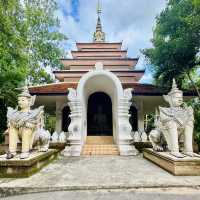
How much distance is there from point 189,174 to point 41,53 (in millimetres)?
17467

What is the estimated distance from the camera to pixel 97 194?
10.7 ft

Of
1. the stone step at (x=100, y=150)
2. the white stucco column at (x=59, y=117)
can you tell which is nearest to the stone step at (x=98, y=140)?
the stone step at (x=100, y=150)

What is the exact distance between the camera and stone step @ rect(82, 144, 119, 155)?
8.27 m

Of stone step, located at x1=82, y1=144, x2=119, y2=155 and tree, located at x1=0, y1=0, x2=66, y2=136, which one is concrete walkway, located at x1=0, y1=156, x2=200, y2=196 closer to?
stone step, located at x1=82, y1=144, x2=119, y2=155

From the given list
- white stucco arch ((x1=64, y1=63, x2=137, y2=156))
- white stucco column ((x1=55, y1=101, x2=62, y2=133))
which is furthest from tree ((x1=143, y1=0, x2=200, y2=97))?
white stucco column ((x1=55, y1=101, x2=62, y2=133))

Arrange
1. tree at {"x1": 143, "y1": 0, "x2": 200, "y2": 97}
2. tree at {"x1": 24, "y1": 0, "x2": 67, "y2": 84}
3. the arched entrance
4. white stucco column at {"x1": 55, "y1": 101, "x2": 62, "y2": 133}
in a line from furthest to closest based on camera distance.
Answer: tree at {"x1": 24, "y1": 0, "x2": 67, "y2": 84}, white stucco column at {"x1": 55, "y1": 101, "x2": 62, "y2": 133}, the arched entrance, tree at {"x1": 143, "y1": 0, "x2": 200, "y2": 97}

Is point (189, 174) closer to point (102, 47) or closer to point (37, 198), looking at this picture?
point (37, 198)

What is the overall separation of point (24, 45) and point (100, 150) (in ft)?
28.5

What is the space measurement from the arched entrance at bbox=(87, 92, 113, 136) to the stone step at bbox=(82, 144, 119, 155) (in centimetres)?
258

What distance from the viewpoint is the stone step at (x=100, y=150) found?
827 centimetres

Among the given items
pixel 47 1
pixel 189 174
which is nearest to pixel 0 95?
pixel 189 174

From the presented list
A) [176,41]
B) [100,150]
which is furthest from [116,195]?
[176,41]

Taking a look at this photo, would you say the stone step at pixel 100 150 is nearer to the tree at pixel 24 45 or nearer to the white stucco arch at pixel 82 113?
the white stucco arch at pixel 82 113

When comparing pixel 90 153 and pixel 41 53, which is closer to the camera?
pixel 90 153
